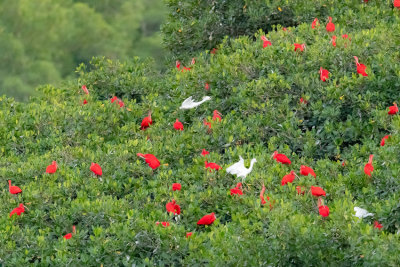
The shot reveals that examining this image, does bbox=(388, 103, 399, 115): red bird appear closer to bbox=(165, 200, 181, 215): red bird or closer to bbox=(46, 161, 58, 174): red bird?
bbox=(165, 200, 181, 215): red bird

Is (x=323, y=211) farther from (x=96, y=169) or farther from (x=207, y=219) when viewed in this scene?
(x=96, y=169)

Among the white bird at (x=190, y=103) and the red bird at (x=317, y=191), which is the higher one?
the red bird at (x=317, y=191)

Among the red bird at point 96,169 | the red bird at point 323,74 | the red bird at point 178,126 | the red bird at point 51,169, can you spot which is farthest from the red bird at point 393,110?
the red bird at point 51,169

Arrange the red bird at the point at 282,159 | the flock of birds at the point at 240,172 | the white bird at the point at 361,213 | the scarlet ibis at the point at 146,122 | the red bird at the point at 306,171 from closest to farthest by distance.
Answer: the white bird at the point at 361,213 < the flock of birds at the point at 240,172 < the red bird at the point at 306,171 < the red bird at the point at 282,159 < the scarlet ibis at the point at 146,122

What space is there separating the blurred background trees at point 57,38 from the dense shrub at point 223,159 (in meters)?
7.14

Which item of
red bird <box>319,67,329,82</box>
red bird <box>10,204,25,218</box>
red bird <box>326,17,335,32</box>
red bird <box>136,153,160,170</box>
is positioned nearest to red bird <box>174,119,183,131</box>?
red bird <box>136,153,160,170</box>

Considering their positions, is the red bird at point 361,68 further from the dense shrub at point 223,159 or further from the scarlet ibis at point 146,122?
the scarlet ibis at point 146,122

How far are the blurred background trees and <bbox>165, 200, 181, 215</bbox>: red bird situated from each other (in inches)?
392

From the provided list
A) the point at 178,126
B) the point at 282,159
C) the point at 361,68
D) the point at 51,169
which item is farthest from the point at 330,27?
the point at 51,169

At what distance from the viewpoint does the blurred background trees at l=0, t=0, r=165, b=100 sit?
14.3 meters

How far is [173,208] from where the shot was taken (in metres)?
4.37

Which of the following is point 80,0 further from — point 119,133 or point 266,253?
point 266,253

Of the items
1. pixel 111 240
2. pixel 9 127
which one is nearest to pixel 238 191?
pixel 111 240

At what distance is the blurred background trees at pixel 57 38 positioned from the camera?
14328 millimetres
